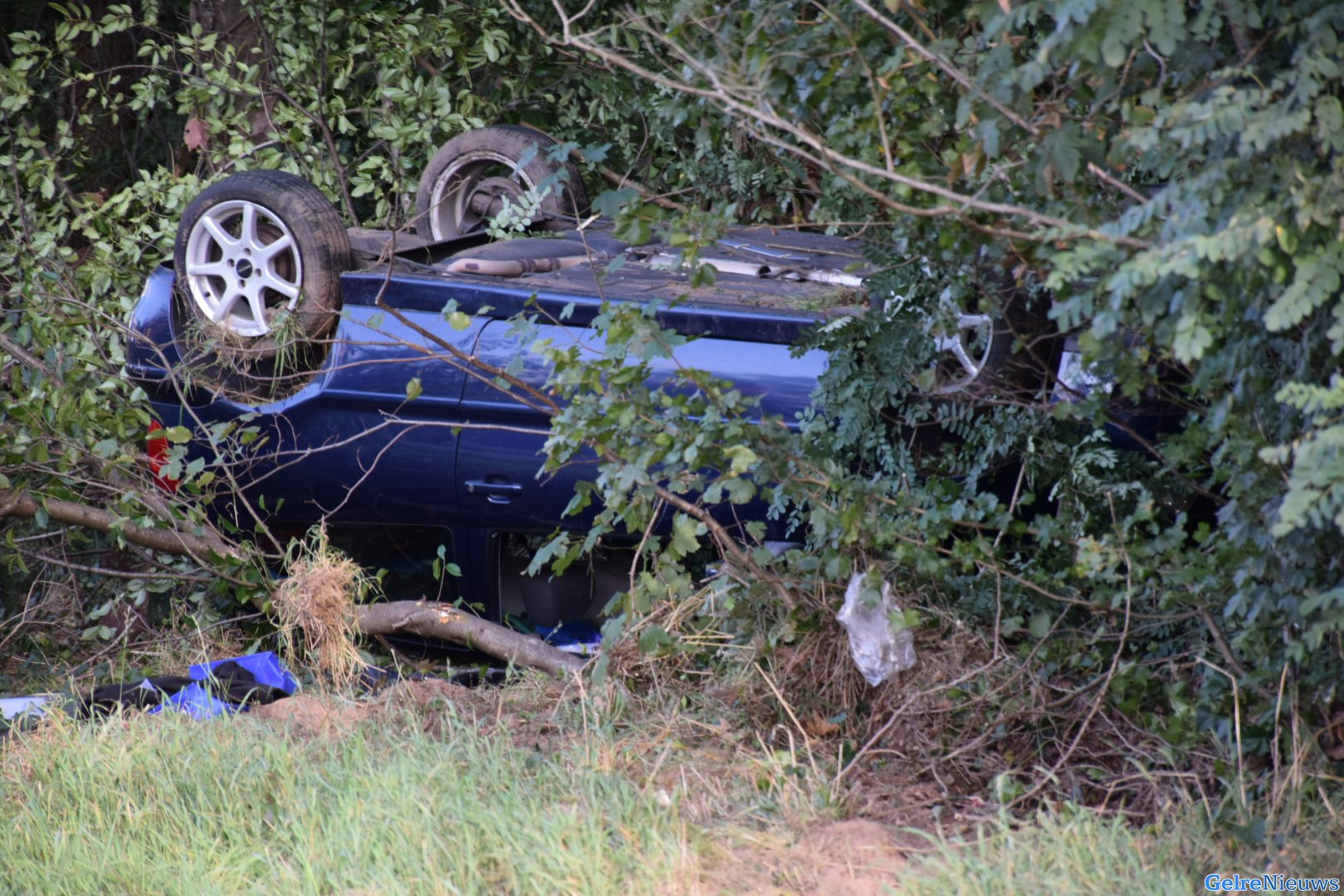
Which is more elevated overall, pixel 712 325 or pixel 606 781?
pixel 712 325

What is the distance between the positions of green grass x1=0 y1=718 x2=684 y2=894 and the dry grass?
1.80 ft

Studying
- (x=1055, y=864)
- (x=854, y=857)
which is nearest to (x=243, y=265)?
(x=854, y=857)

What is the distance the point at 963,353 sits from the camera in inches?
165

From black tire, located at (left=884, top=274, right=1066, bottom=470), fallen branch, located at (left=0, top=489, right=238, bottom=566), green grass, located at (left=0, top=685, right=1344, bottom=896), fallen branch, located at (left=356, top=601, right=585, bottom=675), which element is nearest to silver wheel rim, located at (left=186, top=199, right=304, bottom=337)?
fallen branch, located at (left=0, top=489, right=238, bottom=566)

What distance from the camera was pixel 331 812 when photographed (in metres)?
3.45

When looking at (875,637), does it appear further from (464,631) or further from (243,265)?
(243,265)

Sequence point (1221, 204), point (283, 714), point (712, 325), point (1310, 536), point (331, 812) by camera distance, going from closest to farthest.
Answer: point (1221, 204)
point (1310, 536)
point (331, 812)
point (283, 714)
point (712, 325)

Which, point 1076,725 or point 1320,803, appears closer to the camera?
point 1320,803

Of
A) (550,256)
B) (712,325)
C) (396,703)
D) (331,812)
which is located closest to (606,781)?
(331,812)

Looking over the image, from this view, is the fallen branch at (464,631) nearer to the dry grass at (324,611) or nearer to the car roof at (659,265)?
the dry grass at (324,611)

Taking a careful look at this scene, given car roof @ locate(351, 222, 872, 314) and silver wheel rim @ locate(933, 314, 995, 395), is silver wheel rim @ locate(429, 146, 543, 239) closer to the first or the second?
car roof @ locate(351, 222, 872, 314)

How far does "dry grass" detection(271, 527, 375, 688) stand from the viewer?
4.61 meters

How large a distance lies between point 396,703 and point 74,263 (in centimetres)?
515

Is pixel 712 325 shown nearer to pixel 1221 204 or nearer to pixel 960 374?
pixel 960 374
